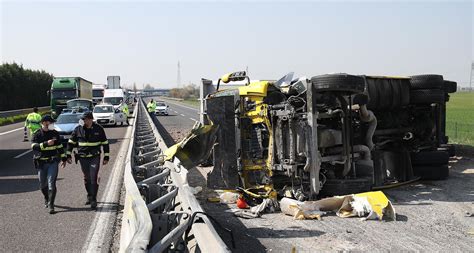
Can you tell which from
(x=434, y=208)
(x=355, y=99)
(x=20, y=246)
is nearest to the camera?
(x=20, y=246)

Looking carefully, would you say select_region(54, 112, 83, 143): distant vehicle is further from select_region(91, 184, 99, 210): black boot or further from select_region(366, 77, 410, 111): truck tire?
select_region(366, 77, 410, 111): truck tire

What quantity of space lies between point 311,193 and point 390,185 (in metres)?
2.30

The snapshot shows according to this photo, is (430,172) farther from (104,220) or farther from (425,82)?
(104,220)

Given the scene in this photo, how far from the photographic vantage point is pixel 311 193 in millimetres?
7953

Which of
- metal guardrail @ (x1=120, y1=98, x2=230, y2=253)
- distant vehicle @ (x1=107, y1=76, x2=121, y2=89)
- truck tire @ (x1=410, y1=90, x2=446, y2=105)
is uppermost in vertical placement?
distant vehicle @ (x1=107, y1=76, x2=121, y2=89)

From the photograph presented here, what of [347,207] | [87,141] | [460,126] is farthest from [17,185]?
[460,126]

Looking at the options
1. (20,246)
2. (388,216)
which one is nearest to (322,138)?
(388,216)

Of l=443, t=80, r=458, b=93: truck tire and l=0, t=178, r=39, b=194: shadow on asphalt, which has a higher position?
l=443, t=80, r=458, b=93: truck tire

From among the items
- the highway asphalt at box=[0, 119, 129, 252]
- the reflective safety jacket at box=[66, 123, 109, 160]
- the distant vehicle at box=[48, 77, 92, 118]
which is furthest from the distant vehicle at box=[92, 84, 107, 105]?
the reflective safety jacket at box=[66, 123, 109, 160]

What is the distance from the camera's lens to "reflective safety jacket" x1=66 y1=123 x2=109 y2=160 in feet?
27.1

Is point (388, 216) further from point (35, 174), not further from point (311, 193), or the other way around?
point (35, 174)

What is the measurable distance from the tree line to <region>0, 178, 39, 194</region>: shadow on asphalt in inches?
1747

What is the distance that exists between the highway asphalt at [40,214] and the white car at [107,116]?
54.5 ft

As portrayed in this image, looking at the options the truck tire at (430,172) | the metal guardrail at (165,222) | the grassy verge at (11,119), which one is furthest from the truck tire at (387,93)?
the grassy verge at (11,119)
